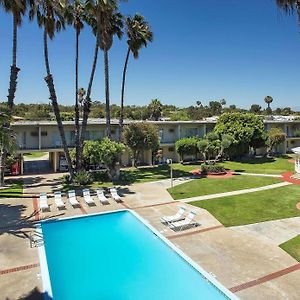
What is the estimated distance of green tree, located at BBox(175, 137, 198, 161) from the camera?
43.8m

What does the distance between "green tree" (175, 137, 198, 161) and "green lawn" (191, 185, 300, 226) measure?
57.8 feet

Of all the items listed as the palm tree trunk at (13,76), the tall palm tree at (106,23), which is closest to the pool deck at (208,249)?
the palm tree trunk at (13,76)

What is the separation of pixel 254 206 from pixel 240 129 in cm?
2405

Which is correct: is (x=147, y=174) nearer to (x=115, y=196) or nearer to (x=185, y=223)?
(x=115, y=196)

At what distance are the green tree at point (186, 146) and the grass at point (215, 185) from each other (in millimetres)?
10582

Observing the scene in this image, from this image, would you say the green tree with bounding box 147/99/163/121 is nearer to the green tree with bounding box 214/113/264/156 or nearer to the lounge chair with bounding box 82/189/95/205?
the green tree with bounding box 214/113/264/156

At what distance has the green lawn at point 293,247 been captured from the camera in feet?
48.5

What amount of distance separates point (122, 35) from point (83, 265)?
1069 inches

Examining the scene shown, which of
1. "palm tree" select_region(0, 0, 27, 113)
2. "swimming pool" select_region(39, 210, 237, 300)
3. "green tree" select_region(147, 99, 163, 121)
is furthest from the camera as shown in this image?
"green tree" select_region(147, 99, 163, 121)

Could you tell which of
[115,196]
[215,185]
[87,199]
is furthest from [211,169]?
[87,199]

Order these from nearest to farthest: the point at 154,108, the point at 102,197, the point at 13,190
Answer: the point at 102,197 → the point at 13,190 → the point at 154,108

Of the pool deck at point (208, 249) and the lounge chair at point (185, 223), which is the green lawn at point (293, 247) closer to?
the pool deck at point (208, 249)

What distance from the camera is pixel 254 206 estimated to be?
22672mm

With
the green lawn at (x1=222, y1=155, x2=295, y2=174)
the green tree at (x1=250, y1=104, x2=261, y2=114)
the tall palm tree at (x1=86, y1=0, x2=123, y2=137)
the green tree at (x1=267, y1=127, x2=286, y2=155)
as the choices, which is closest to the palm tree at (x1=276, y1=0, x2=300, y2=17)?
the tall palm tree at (x1=86, y1=0, x2=123, y2=137)
